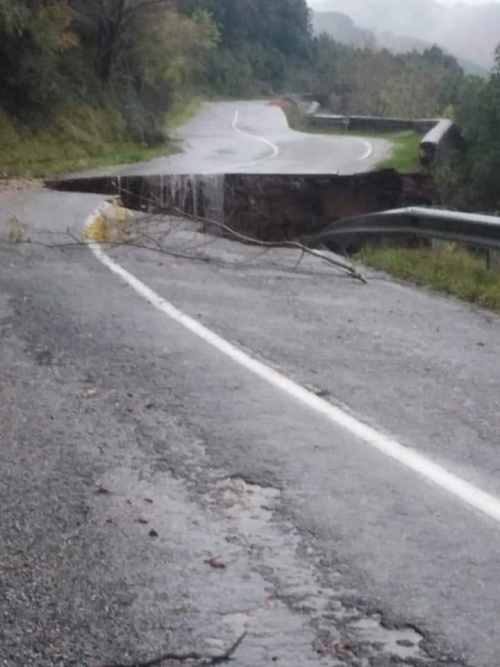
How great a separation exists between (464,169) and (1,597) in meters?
24.8

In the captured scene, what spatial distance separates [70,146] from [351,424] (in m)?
21.4

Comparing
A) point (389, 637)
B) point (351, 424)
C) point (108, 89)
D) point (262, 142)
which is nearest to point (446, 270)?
point (351, 424)

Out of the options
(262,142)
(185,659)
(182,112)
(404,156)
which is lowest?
(185,659)

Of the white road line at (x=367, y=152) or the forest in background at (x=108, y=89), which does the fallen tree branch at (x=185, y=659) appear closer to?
the forest in background at (x=108, y=89)

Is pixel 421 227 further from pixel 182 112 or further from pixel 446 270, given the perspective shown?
pixel 182 112

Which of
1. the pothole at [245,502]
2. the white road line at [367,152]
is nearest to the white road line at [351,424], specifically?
the pothole at [245,502]

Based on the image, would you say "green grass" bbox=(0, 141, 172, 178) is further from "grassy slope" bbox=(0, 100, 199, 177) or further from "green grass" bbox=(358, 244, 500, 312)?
"green grass" bbox=(358, 244, 500, 312)

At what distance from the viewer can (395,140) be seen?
3447cm

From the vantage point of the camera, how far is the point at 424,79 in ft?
171

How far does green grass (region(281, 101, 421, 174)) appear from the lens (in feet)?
82.9

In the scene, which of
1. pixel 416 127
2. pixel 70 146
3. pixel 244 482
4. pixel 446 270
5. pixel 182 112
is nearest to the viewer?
pixel 244 482

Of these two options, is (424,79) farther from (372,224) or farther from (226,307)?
(226,307)

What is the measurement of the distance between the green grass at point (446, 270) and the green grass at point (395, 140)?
1282 centimetres

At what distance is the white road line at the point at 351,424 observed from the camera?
4810 mm
